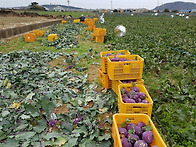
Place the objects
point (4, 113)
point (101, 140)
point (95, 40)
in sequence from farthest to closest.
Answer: point (95, 40) < point (4, 113) < point (101, 140)

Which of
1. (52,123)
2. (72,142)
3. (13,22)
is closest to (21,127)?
(52,123)

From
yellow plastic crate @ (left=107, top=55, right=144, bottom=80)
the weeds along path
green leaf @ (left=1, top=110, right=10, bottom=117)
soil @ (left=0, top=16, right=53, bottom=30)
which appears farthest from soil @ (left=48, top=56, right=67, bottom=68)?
soil @ (left=0, top=16, right=53, bottom=30)

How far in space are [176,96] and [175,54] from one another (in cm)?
375

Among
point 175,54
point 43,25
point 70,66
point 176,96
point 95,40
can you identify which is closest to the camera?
point 176,96

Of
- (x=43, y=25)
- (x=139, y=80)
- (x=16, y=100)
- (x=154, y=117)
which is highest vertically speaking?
(x=43, y=25)

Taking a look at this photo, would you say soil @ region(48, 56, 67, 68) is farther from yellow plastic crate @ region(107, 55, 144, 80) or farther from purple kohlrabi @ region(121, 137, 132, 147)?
purple kohlrabi @ region(121, 137, 132, 147)

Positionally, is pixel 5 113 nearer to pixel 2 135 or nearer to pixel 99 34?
pixel 2 135

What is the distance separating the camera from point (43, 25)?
20.6 m

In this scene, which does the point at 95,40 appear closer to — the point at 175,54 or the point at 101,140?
the point at 175,54

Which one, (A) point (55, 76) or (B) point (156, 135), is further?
(A) point (55, 76)

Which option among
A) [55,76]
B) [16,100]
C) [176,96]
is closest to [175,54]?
[176,96]

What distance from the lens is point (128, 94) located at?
127 inches

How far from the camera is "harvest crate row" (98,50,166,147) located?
224cm

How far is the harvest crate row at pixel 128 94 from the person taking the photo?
2238mm
